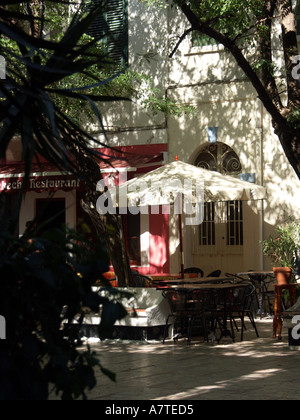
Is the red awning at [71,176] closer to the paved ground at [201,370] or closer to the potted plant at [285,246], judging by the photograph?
the potted plant at [285,246]

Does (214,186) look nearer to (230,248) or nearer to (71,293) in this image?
(230,248)

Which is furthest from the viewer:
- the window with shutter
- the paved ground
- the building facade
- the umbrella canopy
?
the window with shutter

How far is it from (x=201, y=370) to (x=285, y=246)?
761 cm

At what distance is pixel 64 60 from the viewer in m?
4.31

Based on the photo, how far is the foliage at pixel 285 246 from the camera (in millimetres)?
16219

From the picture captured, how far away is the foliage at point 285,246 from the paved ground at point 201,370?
163 inches

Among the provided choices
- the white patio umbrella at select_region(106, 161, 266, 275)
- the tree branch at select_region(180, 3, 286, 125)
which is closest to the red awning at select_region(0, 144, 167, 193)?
the white patio umbrella at select_region(106, 161, 266, 275)

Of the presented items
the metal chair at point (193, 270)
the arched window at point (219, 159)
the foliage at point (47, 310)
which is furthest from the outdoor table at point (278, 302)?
the foliage at point (47, 310)

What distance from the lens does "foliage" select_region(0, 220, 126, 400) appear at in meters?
3.40

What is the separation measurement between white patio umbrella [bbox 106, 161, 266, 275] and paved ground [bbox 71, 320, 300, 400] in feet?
8.47

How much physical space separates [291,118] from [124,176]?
288 inches

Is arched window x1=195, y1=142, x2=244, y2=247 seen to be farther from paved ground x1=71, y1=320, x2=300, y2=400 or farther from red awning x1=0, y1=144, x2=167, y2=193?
paved ground x1=71, y1=320, x2=300, y2=400

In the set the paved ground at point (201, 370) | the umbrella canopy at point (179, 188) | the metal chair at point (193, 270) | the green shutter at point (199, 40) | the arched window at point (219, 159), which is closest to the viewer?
the paved ground at point (201, 370)

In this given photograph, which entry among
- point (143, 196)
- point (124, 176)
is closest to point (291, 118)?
point (143, 196)
